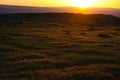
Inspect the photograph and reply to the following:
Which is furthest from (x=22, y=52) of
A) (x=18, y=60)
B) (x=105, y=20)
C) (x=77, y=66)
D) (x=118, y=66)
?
(x=105, y=20)

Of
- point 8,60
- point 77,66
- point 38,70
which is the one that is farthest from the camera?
point 8,60

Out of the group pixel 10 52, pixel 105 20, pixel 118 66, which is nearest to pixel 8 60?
pixel 10 52

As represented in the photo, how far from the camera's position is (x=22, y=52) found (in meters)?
28.0

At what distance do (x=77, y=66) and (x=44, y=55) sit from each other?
5.16 meters

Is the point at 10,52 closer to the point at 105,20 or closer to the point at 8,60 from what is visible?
the point at 8,60

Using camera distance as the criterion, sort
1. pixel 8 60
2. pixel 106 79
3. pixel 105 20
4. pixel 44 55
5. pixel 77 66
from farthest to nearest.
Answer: pixel 105 20 → pixel 44 55 → pixel 8 60 → pixel 77 66 → pixel 106 79

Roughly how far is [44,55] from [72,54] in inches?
104

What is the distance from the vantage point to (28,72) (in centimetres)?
1989

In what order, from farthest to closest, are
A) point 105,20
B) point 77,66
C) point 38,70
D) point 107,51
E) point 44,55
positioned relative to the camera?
point 105,20 → point 107,51 → point 44,55 → point 77,66 → point 38,70

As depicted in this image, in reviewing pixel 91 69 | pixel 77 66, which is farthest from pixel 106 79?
pixel 77 66

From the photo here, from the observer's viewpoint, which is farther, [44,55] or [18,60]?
[44,55]

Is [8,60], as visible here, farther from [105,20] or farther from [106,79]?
[105,20]

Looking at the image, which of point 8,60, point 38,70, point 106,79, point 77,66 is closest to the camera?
point 106,79

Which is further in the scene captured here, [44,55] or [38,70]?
[44,55]
